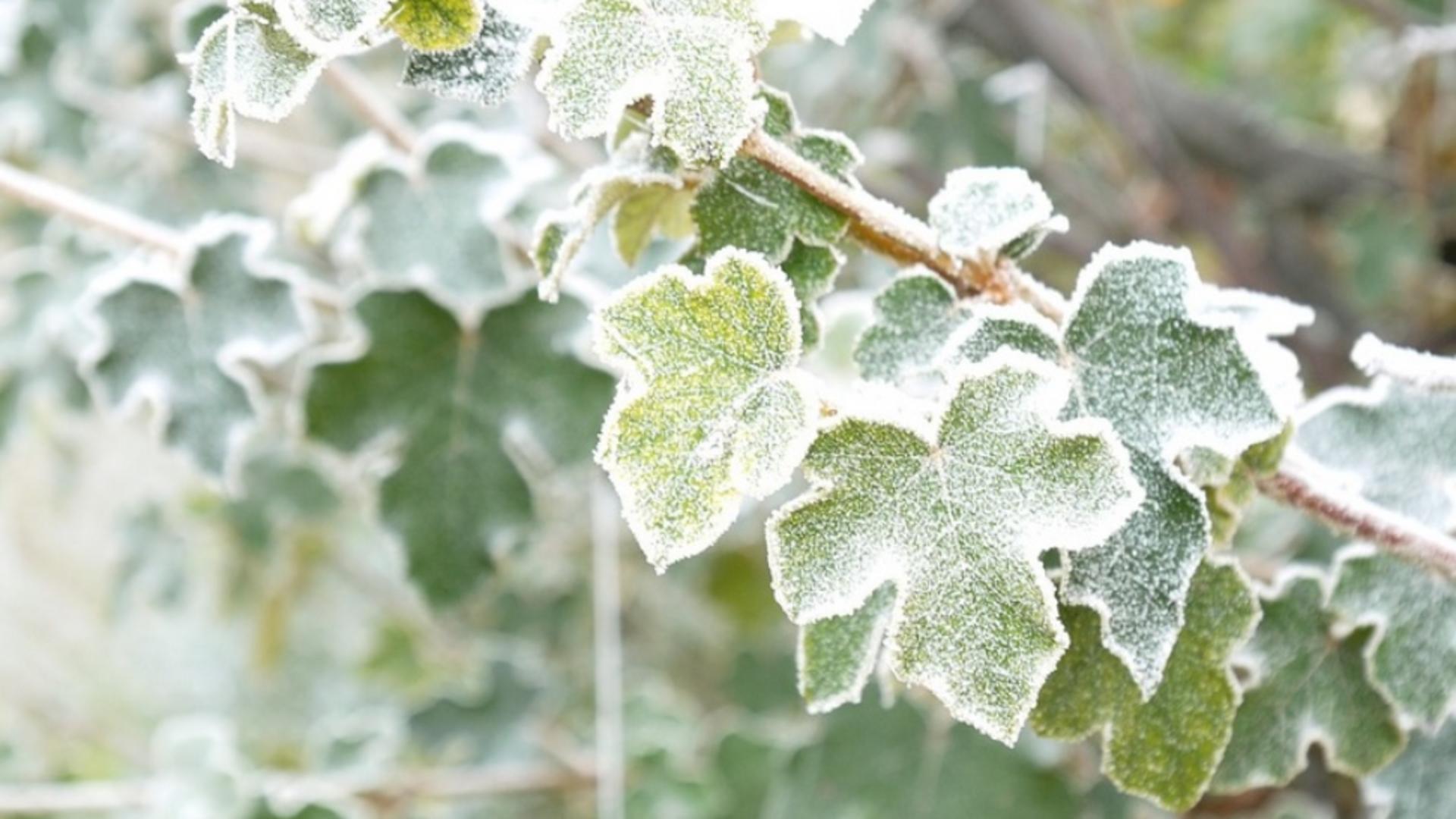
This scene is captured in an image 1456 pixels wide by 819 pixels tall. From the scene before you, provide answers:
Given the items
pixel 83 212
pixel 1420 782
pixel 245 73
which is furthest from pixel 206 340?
pixel 1420 782

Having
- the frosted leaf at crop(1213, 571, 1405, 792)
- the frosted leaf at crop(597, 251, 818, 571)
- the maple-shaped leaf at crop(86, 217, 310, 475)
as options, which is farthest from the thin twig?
the frosted leaf at crop(1213, 571, 1405, 792)

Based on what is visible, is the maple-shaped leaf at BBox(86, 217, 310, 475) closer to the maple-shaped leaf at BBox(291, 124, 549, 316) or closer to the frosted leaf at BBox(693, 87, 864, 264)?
the maple-shaped leaf at BBox(291, 124, 549, 316)

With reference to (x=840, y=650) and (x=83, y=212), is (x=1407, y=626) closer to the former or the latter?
(x=840, y=650)

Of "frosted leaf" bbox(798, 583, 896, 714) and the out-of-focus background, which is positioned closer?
"frosted leaf" bbox(798, 583, 896, 714)

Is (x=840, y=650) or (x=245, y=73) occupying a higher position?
(x=245, y=73)

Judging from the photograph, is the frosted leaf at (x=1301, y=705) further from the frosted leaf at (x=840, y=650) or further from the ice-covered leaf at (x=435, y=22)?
the ice-covered leaf at (x=435, y=22)

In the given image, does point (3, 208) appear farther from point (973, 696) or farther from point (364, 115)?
point (973, 696)

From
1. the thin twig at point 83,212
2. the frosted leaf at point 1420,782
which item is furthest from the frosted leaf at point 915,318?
the thin twig at point 83,212
